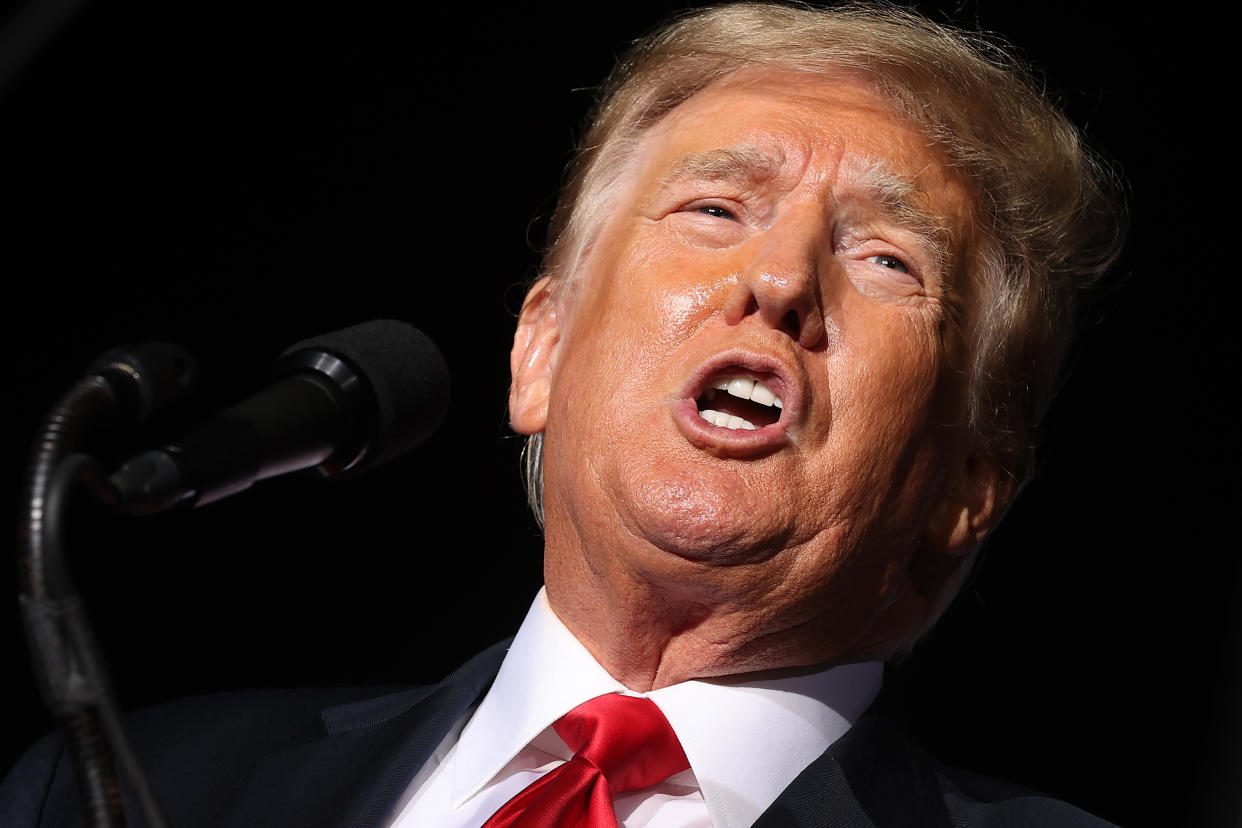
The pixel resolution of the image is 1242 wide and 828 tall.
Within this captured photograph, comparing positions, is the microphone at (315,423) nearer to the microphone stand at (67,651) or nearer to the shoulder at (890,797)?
the microphone stand at (67,651)

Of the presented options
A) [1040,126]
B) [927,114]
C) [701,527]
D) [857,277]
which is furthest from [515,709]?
[1040,126]

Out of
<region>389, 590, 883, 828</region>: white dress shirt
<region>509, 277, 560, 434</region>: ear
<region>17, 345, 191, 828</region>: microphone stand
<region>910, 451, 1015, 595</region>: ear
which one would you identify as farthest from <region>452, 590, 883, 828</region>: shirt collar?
<region>17, 345, 191, 828</region>: microphone stand

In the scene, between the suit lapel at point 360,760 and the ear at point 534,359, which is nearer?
the suit lapel at point 360,760

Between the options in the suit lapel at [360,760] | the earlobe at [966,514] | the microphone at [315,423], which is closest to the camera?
the microphone at [315,423]

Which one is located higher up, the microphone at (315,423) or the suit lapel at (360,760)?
the microphone at (315,423)

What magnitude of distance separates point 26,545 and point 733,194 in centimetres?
111

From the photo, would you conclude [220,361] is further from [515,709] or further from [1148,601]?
[1148,601]

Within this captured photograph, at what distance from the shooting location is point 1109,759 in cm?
225

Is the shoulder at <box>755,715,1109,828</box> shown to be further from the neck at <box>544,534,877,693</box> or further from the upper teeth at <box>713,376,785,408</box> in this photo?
the upper teeth at <box>713,376,785,408</box>

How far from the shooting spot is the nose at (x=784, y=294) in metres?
1.63

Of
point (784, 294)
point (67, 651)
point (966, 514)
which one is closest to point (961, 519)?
point (966, 514)

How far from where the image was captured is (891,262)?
70.9 inches

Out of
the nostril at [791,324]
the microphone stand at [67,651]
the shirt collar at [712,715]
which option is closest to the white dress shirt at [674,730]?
the shirt collar at [712,715]

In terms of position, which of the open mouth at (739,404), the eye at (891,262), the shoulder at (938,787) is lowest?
the shoulder at (938,787)
